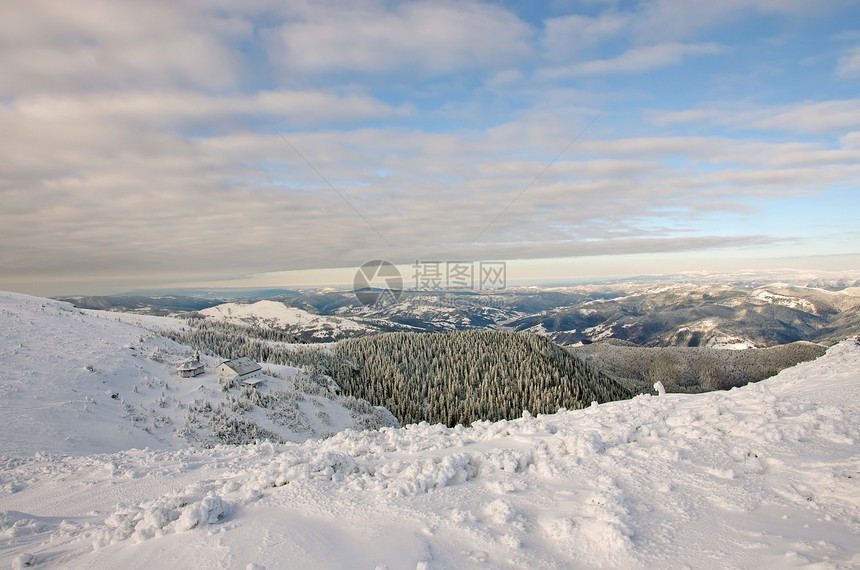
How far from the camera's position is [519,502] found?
759cm

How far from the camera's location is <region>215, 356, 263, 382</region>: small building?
5531cm

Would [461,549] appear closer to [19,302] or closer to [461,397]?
[19,302]

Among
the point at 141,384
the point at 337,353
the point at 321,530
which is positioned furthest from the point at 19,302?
the point at 321,530

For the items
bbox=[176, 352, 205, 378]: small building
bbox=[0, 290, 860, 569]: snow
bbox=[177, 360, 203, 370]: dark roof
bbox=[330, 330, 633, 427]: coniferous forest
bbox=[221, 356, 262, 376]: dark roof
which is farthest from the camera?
bbox=[330, 330, 633, 427]: coniferous forest

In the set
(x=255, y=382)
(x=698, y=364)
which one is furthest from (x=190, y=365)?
(x=698, y=364)

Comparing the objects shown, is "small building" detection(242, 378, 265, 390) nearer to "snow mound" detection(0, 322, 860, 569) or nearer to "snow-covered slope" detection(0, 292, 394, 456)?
"snow-covered slope" detection(0, 292, 394, 456)

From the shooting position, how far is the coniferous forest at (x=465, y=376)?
93.1 m

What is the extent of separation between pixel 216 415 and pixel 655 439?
1856 inches

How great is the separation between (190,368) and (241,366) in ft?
23.2

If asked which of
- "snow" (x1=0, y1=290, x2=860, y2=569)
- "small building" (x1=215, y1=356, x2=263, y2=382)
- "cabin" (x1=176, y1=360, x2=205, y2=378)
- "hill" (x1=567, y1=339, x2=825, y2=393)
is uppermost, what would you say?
"snow" (x1=0, y1=290, x2=860, y2=569)

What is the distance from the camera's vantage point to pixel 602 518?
21.9 ft

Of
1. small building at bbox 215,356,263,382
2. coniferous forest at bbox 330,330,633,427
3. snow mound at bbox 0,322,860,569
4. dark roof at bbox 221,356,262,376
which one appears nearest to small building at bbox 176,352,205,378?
small building at bbox 215,356,263,382

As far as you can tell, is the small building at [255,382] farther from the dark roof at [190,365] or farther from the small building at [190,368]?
the dark roof at [190,365]

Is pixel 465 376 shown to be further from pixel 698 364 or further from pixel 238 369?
pixel 698 364
